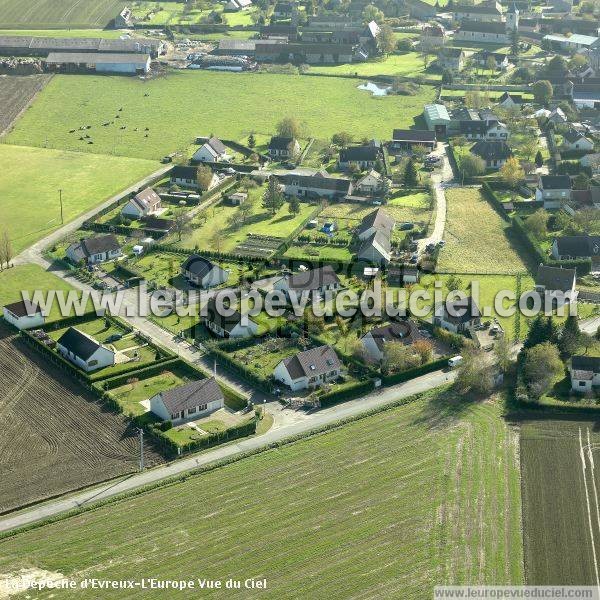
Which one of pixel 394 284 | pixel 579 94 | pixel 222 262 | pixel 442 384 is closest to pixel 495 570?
pixel 442 384

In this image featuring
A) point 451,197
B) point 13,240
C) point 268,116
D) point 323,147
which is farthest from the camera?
point 268,116

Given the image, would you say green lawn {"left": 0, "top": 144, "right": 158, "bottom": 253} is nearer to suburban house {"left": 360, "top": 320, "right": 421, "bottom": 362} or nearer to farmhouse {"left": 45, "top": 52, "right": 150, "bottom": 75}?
farmhouse {"left": 45, "top": 52, "right": 150, "bottom": 75}

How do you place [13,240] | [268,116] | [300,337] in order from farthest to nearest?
[268,116] < [13,240] < [300,337]

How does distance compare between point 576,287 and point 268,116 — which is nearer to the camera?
point 576,287

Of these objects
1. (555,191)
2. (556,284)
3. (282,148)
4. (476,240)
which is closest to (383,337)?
(556,284)

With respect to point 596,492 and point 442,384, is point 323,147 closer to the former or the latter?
point 442,384

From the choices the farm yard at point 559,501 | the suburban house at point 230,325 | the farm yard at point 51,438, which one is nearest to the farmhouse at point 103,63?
the suburban house at point 230,325
